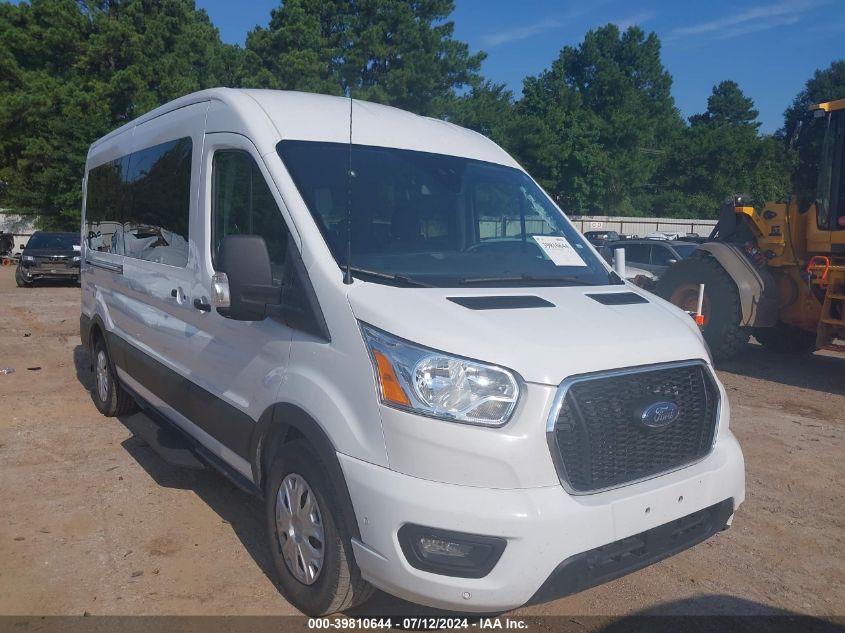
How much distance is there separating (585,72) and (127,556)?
66999mm

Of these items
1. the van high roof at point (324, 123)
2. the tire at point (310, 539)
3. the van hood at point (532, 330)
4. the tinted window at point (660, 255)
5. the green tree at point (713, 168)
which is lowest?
the tire at point (310, 539)

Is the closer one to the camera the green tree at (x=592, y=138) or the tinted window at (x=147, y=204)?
the tinted window at (x=147, y=204)

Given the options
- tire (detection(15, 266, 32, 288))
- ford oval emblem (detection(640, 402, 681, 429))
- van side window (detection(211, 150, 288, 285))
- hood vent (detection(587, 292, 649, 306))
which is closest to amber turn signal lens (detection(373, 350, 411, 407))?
van side window (detection(211, 150, 288, 285))

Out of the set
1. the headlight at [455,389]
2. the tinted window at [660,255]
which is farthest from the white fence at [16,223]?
the headlight at [455,389]

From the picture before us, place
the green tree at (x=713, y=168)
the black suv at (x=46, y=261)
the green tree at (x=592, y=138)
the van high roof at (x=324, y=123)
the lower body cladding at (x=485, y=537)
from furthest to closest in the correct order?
1. the green tree at (x=713, y=168)
2. the green tree at (x=592, y=138)
3. the black suv at (x=46, y=261)
4. the van high roof at (x=324, y=123)
5. the lower body cladding at (x=485, y=537)

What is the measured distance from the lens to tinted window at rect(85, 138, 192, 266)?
4551 mm

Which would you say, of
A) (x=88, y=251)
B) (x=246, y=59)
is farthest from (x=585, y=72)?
(x=88, y=251)

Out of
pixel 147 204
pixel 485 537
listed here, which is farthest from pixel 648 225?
pixel 485 537

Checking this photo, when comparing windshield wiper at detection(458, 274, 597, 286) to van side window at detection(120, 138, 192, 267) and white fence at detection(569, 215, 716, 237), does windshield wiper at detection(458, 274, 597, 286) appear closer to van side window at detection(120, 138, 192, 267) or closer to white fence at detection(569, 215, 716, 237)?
van side window at detection(120, 138, 192, 267)

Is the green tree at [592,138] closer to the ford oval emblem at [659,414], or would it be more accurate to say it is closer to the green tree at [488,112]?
the green tree at [488,112]

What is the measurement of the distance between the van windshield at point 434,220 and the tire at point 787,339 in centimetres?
689

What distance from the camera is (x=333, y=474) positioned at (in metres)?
2.97

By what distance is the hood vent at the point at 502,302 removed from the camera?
3.06 metres

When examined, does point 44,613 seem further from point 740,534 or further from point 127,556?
point 740,534
